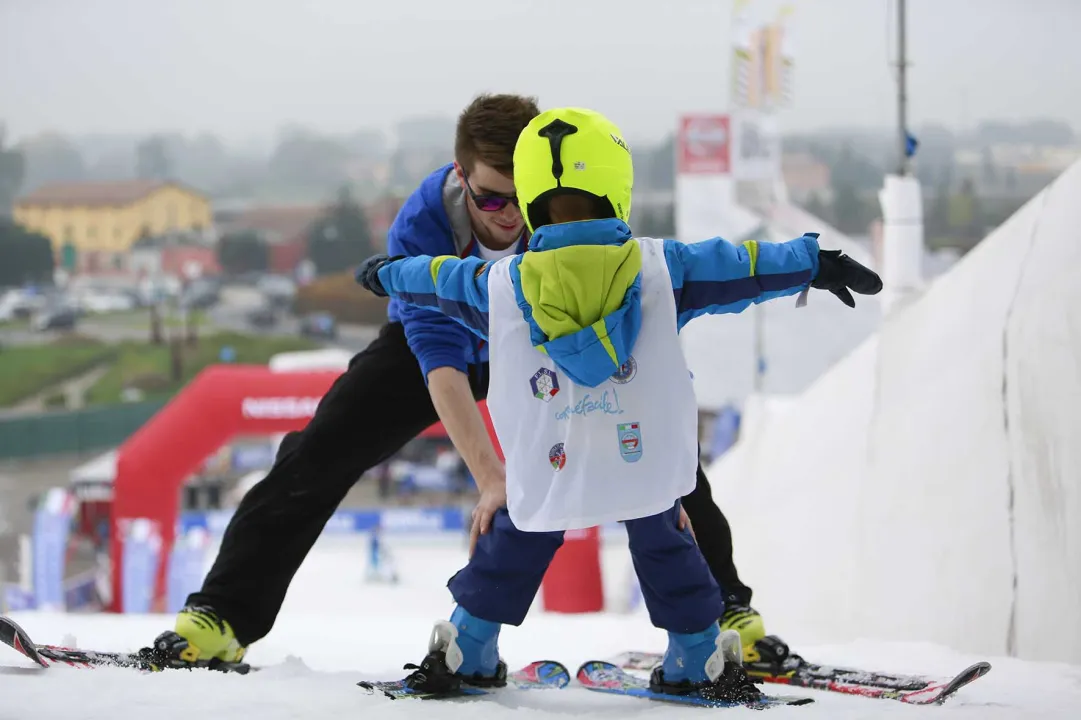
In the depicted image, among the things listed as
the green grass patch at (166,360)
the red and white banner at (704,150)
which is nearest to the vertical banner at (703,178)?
the red and white banner at (704,150)

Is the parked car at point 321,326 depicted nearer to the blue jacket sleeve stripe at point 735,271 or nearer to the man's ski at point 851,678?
the man's ski at point 851,678

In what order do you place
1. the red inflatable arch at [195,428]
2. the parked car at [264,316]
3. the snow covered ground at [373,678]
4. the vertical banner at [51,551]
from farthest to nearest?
the parked car at [264,316] < the vertical banner at [51,551] < the red inflatable arch at [195,428] < the snow covered ground at [373,678]

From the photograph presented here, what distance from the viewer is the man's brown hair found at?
6.57ft

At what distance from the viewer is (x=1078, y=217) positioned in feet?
9.39

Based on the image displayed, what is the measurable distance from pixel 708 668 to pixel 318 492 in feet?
2.96

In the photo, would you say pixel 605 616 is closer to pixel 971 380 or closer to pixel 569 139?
pixel 971 380

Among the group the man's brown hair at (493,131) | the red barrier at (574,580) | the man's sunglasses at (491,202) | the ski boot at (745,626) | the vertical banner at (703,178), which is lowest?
the red barrier at (574,580)

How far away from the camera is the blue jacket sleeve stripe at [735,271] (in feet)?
5.78

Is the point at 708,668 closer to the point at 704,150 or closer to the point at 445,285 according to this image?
the point at 445,285

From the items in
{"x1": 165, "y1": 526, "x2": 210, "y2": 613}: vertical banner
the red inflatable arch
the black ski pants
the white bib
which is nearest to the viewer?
the white bib

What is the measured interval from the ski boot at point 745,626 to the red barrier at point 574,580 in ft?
13.3

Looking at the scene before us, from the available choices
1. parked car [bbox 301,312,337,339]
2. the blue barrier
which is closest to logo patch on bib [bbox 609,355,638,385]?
the blue barrier

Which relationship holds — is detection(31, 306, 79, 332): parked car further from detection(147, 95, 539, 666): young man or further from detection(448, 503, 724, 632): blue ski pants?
detection(448, 503, 724, 632): blue ski pants

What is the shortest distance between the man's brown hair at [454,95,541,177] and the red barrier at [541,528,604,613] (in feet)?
15.1
